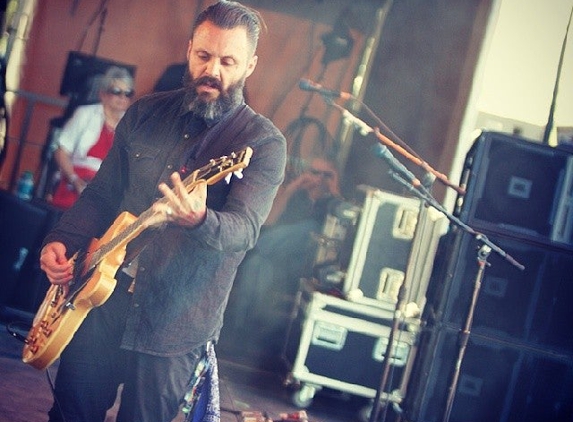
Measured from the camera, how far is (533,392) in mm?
3658

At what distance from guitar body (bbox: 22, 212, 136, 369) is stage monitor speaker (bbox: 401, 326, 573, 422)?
2.31m

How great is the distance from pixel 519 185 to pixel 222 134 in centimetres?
230

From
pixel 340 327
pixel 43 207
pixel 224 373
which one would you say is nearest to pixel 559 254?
pixel 340 327

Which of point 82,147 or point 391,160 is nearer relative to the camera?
point 391,160

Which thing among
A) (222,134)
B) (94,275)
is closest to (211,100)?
(222,134)

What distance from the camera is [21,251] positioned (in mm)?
4543

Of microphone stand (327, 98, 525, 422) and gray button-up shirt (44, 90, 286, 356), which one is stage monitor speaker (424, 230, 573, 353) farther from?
gray button-up shirt (44, 90, 286, 356)

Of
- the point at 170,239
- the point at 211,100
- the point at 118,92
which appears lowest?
the point at 170,239

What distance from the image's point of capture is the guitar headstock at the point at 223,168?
1688 millimetres

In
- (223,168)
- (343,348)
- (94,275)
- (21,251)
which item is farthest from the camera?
(21,251)

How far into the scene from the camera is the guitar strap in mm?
1856

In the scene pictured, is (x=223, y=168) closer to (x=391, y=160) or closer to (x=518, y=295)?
(x=391, y=160)

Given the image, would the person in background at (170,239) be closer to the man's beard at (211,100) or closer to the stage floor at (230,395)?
the man's beard at (211,100)

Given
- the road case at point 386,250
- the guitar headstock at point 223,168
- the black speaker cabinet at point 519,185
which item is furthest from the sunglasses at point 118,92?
the guitar headstock at point 223,168
